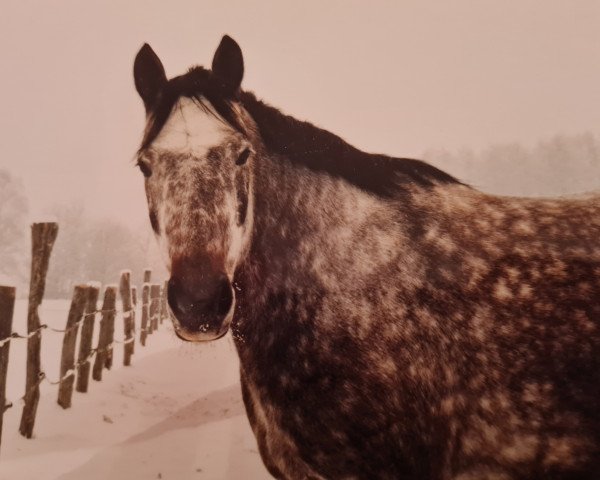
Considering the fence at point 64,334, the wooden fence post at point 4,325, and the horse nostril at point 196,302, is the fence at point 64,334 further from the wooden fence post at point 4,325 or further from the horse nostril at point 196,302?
the horse nostril at point 196,302

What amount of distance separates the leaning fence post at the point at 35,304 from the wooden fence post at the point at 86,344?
4.45 feet

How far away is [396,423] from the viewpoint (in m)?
2.04

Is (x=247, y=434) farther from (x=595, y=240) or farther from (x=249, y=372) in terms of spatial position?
(x=595, y=240)

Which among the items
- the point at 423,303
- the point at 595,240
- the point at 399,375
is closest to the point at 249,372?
the point at 399,375

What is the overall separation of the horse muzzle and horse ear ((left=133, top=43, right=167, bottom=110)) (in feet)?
3.85

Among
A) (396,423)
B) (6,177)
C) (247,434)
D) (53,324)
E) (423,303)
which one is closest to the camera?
(396,423)

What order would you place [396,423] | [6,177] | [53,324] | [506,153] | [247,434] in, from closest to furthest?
[396,423] < [247,434] < [53,324] < [6,177] < [506,153]

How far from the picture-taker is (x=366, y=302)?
221 centimetres

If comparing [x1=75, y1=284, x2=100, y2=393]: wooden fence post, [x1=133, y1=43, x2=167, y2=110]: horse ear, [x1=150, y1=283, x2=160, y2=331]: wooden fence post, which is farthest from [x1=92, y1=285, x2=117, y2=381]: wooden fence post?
[x1=133, y1=43, x2=167, y2=110]: horse ear

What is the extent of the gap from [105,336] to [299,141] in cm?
574

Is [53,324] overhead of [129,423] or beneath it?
beneath

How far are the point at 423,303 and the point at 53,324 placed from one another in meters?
14.1

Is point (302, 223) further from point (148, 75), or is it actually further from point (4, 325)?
point (4, 325)

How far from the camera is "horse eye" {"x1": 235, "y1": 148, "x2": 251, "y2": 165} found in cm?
221
